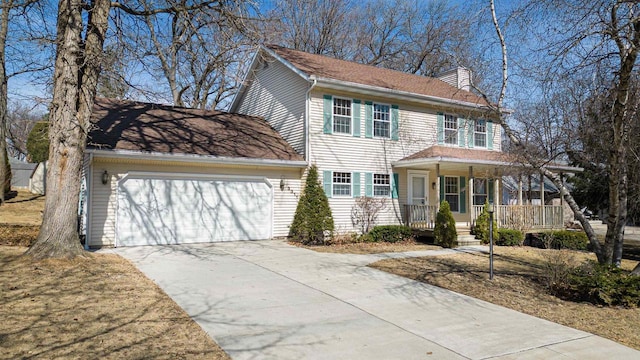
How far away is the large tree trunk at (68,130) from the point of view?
29.9ft

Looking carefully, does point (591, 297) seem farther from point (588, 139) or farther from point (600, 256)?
point (588, 139)

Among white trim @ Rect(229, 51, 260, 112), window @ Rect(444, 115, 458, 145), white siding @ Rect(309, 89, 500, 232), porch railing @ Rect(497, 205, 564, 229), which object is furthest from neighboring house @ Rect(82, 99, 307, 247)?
porch railing @ Rect(497, 205, 564, 229)

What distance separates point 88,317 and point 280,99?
12.8 m

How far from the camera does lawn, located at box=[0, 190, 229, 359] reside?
4.54 meters

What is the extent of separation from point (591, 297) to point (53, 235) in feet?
32.7

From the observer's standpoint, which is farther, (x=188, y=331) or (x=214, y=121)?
(x=214, y=121)

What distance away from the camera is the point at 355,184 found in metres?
16.0

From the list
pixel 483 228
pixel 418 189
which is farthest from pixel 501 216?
pixel 418 189

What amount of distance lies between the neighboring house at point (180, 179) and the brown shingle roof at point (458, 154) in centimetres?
456

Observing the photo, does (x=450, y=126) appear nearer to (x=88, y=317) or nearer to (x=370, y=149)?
(x=370, y=149)

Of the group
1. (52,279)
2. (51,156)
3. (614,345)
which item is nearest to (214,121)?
(51,156)

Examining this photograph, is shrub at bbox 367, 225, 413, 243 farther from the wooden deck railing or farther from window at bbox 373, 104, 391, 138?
window at bbox 373, 104, 391, 138

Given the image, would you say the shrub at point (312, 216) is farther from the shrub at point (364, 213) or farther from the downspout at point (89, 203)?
the downspout at point (89, 203)

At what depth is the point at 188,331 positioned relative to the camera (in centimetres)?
528
